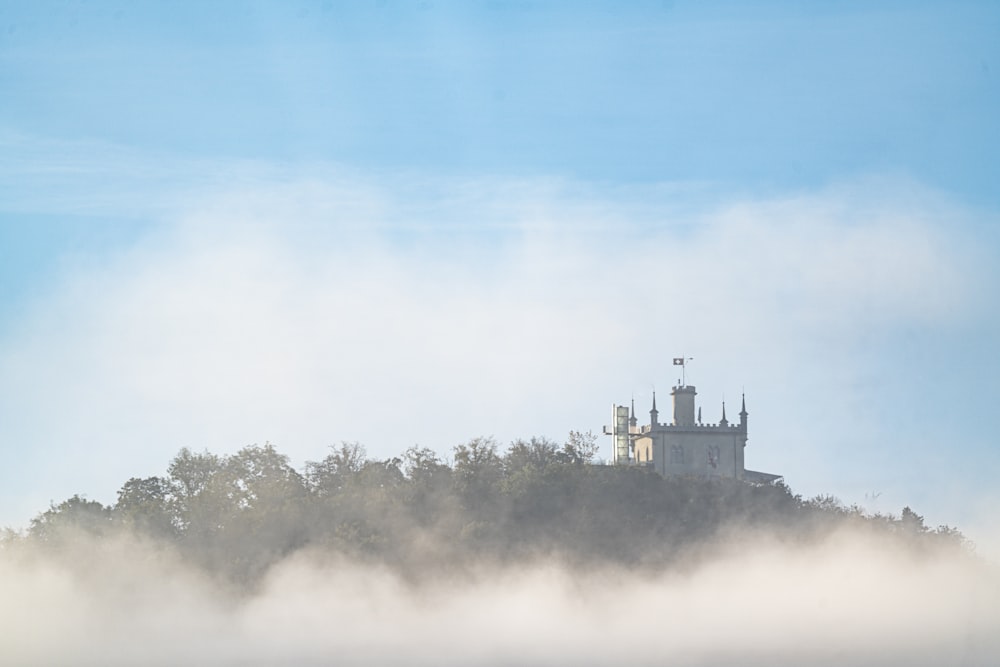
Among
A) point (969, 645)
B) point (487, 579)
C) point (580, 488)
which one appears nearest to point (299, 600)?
point (487, 579)

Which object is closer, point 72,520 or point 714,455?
point 72,520

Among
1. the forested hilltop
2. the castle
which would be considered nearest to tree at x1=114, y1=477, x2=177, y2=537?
the forested hilltop

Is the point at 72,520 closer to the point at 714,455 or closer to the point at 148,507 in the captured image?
the point at 148,507

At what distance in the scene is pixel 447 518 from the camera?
13812 centimetres

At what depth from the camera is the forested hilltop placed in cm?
13838

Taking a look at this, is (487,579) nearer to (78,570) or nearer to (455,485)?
(455,485)

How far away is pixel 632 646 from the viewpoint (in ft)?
428

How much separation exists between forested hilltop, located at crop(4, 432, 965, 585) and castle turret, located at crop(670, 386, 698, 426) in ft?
101

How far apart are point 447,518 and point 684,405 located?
45.3 m

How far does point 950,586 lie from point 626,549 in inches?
1336

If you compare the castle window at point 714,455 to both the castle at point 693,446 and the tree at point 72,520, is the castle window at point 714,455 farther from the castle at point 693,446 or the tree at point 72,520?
the tree at point 72,520

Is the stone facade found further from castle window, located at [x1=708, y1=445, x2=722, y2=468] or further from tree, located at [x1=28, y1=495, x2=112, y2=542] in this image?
tree, located at [x1=28, y1=495, x2=112, y2=542]

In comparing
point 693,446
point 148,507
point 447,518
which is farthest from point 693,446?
point 148,507

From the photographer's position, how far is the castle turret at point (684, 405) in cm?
17375
